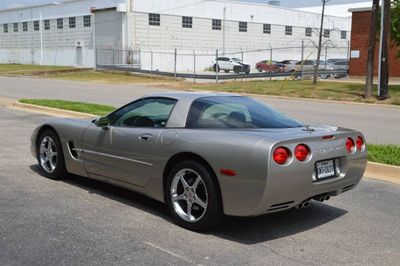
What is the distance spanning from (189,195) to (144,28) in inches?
1975

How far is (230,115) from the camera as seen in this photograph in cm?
561

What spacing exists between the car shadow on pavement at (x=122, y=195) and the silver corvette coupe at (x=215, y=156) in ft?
0.81

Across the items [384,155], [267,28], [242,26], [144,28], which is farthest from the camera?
[267,28]

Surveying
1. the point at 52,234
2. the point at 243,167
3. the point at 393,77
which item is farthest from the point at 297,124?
the point at 393,77

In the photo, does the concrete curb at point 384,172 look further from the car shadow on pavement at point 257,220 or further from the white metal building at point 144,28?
the white metal building at point 144,28

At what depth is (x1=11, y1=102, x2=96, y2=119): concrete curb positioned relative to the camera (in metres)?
13.9

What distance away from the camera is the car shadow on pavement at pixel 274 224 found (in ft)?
16.8

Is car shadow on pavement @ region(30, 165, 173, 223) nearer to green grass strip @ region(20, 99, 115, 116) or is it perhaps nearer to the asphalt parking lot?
the asphalt parking lot

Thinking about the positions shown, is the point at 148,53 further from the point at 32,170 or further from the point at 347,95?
the point at 32,170

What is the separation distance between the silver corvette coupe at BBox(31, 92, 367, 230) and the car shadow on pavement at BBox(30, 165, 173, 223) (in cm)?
25

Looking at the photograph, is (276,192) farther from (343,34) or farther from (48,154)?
(343,34)

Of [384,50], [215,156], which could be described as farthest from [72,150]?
[384,50]

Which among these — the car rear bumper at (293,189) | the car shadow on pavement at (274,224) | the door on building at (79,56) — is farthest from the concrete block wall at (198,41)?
the car rear bumper at (293,189)

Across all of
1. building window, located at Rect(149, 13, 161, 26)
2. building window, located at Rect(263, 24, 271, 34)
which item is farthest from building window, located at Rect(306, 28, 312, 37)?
building window, located at Rect(149, 13, 161, 26)
